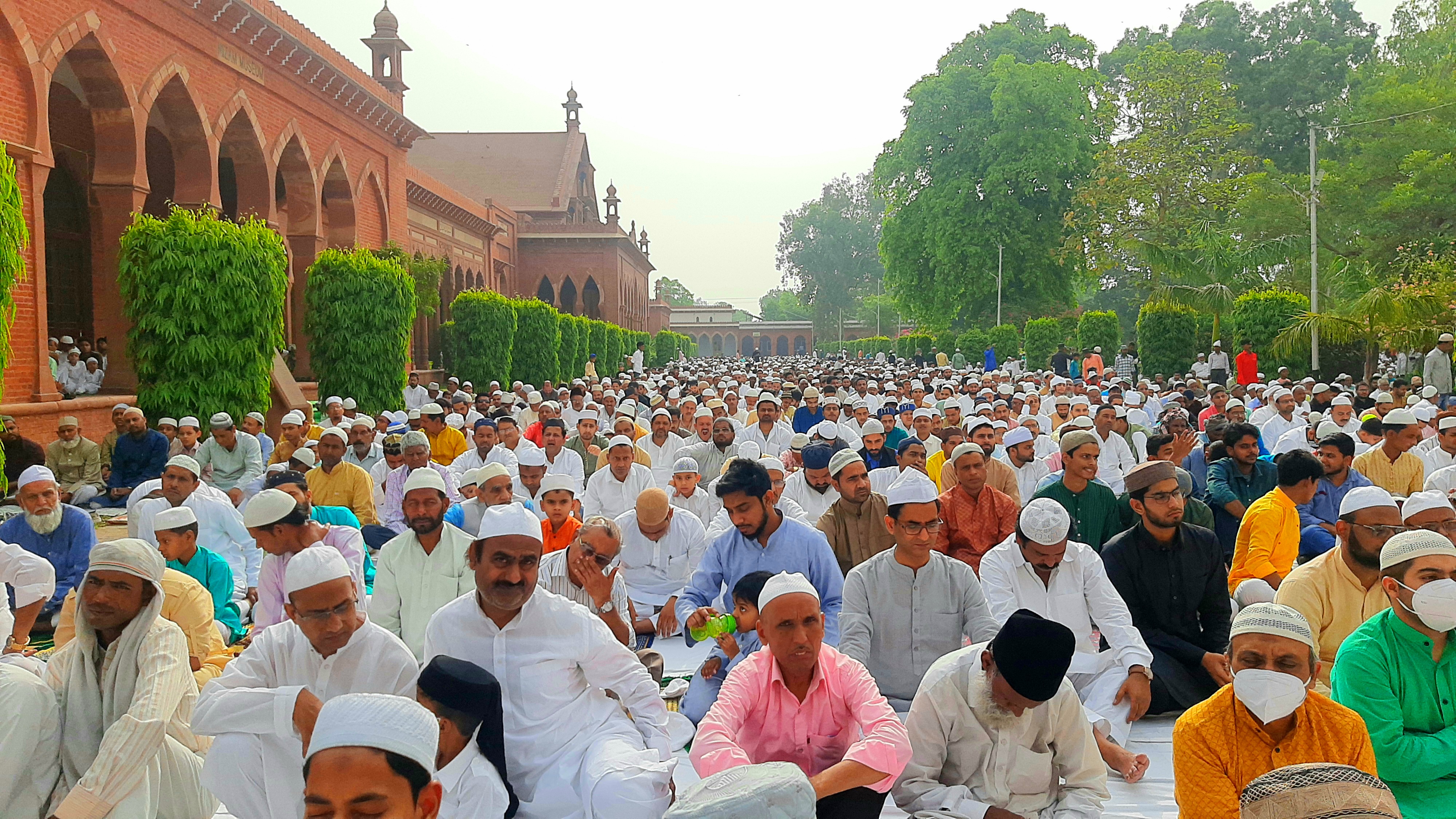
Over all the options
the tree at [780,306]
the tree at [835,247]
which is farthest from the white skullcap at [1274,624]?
the tree at [780,306]

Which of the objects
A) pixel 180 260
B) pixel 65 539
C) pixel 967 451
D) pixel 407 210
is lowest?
pixel 65 539

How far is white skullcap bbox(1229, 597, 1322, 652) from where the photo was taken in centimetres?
279

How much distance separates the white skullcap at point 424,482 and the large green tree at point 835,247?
79.4 m

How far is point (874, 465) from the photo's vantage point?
30.1 feet

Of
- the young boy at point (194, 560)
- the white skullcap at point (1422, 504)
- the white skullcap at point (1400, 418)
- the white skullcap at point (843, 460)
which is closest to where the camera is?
the white skullcap at point (1422, 504)

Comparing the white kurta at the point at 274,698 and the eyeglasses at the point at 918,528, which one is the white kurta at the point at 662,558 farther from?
the white kurta at the point at 274,698

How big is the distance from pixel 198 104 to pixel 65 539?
11.9 meters

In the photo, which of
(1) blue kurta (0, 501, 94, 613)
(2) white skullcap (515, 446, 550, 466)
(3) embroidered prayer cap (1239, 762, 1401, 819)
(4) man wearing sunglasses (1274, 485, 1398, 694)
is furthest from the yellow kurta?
(3) embroidered prayer cap (1239, 762, 1401, 819)

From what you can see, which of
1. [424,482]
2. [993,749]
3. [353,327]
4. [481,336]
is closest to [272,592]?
[424,482]

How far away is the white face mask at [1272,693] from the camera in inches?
108

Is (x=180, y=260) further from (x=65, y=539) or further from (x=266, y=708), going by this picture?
(x=266, y=708)

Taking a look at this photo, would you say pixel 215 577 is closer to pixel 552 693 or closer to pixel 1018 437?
pixel 552 693

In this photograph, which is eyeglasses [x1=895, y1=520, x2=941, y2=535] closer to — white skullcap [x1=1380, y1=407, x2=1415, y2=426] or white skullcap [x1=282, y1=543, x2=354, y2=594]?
white skullcap [x1=282, y1=543, x2=354, y2=594]

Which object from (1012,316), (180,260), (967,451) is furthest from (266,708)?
(1012,316)
